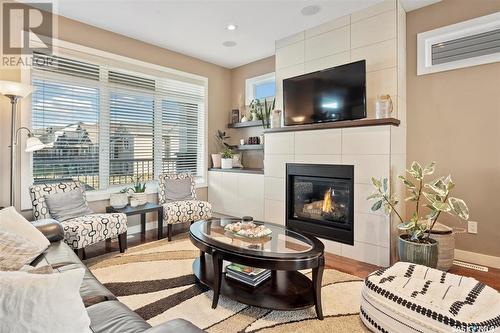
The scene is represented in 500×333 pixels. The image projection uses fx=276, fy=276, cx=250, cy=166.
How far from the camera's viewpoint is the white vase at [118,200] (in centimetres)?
366

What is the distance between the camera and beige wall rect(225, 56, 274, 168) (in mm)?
4895

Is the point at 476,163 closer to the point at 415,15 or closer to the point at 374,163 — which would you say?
the point at 374,163

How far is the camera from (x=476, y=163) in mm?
2883

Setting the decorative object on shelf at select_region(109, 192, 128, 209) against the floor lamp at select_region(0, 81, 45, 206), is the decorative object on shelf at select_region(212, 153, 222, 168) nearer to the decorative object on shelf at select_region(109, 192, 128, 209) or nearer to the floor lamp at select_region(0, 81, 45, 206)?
the decorative object on shelf at select_region(109, 192, 128, 209)

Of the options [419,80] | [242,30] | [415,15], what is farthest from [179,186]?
[415,15]

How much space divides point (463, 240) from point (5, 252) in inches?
160

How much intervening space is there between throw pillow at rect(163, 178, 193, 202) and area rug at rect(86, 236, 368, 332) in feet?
4.01

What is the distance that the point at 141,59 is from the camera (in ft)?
13.9

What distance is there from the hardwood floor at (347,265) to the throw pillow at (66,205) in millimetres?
491

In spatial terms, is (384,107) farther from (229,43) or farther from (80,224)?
(80,224)

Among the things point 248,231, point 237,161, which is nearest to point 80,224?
point 248,231

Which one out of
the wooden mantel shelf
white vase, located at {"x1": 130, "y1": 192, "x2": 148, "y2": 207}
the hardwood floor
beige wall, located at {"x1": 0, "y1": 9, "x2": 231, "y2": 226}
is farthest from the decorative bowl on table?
beige wall, located at {"x1": 0, "y1": 9, "x2": 231, "y2": 226}

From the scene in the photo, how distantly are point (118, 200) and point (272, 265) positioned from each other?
2.66m

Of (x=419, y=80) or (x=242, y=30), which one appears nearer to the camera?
(x=419, y=80)
